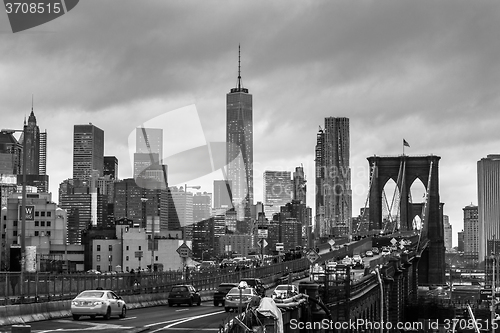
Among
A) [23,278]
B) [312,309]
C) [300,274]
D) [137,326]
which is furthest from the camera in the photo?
[300,274]

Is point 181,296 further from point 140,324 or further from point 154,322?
point 140,324

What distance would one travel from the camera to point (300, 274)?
260ft

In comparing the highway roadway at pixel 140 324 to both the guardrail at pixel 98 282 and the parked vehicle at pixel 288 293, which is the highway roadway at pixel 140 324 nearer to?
the parked vehicle at pixel 288 293

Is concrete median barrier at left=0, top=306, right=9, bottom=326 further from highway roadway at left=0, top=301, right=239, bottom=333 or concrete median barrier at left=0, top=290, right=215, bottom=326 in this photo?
highway roadway at left=0, top=301, right=239, bottom=333

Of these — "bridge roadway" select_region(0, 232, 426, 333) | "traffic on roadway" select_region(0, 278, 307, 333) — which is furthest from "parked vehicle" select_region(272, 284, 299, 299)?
"bridge roadway" select_region(0, 232, 426, 333)

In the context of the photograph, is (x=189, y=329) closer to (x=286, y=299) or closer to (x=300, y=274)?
(x=286, y=299)

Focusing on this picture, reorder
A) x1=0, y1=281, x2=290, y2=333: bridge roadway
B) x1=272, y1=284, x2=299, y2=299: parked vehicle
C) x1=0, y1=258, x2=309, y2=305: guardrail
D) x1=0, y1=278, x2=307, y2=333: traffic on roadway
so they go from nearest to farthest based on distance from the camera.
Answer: x1=272, y1=284, x2=299, y2=299: parked vehicle → x1=0, y1=281, x2=290, y2=333: bridge roadway → x1=0, y1=278, x2=307, y2=333: traffic on roadway → x1=0, y1=258, x2=309, y2=305: guardrail

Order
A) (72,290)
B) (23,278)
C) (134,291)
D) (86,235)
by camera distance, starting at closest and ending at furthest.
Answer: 1. (23,278)
2. (72,290)
3. (134,291)
4. (86,235)

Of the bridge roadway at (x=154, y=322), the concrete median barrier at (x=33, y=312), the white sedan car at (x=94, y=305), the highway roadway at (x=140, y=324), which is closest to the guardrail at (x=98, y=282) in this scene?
the concrete median barrier at (x=33, y=312)

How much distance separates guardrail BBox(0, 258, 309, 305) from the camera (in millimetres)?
39156

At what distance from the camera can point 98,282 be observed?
1896 inches

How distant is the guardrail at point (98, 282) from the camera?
1542 inches

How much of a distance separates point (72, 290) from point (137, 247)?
104425 mm

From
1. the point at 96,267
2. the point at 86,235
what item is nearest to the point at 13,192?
the point at 86,235
